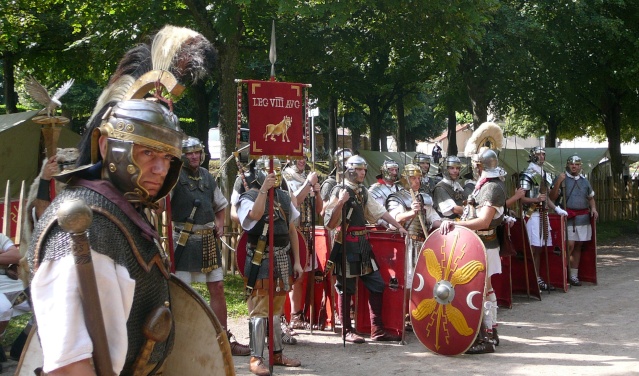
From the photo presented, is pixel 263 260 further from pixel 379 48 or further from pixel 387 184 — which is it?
pixel 379 48

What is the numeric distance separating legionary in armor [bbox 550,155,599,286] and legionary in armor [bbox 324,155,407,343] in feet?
14.6

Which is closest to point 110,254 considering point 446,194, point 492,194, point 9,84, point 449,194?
point 492,194

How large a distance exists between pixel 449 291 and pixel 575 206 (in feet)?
17.2

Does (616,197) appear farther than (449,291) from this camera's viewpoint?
Yes

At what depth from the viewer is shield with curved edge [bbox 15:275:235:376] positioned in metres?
2.79

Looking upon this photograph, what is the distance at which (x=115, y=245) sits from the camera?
7.68 feet

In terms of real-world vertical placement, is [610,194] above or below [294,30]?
below

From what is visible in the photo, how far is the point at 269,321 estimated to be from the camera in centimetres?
593

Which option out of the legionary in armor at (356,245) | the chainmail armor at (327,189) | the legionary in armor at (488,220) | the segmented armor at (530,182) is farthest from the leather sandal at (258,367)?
the segmented armor at (530,182)

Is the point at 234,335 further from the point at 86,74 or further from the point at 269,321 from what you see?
the point at 86,74

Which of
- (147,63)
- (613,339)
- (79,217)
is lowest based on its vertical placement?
(613,339)

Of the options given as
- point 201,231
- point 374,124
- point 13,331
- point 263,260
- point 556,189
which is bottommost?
point 13,331

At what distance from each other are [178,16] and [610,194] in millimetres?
12948

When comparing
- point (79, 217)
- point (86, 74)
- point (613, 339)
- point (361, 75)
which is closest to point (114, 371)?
point (79, 217)
